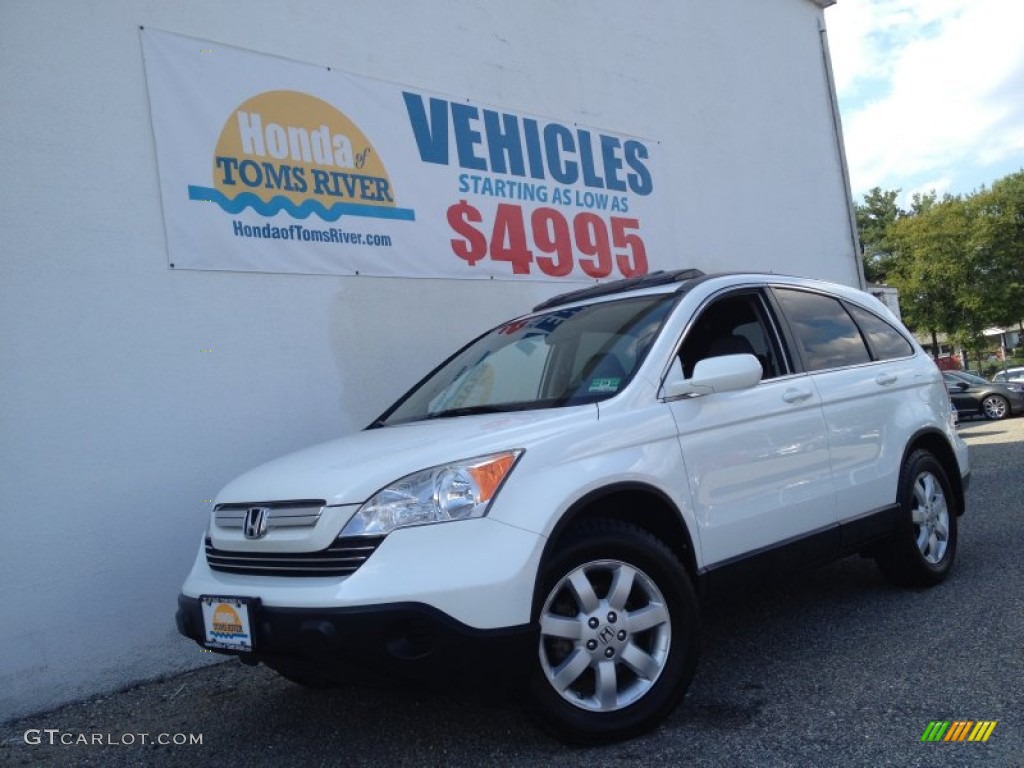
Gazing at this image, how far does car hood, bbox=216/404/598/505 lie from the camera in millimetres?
3059

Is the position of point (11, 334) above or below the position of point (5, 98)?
below

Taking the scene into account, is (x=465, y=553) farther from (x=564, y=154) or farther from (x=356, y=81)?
(x=564, y=154)

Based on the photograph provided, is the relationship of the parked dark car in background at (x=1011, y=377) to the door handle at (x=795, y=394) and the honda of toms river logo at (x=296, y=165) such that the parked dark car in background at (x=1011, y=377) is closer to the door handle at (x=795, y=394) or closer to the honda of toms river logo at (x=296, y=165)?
the honda of toms river logo at (x=296, y=165)

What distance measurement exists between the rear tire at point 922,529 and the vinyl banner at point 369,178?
3486 millimetres

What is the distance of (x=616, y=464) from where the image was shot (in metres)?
3.34

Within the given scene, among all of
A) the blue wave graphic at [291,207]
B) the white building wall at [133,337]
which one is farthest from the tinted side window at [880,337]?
the blue wave graphic at [291,207]

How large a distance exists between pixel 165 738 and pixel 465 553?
2.08m

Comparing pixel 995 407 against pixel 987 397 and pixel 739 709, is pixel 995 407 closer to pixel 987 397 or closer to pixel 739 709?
pixel 987 397

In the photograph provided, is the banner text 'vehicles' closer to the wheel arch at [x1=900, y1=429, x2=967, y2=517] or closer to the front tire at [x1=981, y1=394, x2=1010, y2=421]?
the wheel arch at [x1=900, y1=429, x2=967, y2=517]

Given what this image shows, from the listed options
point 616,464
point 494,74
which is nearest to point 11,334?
point 616,464

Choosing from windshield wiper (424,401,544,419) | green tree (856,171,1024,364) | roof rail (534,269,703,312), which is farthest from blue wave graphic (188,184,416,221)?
green tree (856,171,1024,364)

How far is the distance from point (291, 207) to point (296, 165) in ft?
0.96

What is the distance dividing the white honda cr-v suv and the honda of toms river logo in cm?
198

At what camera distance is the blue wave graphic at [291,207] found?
5.56 m
